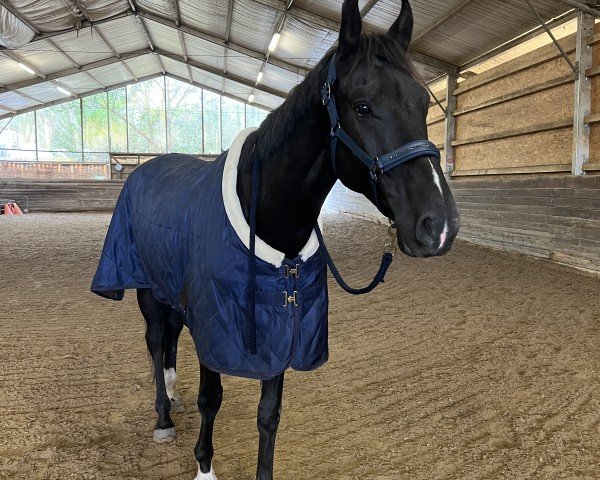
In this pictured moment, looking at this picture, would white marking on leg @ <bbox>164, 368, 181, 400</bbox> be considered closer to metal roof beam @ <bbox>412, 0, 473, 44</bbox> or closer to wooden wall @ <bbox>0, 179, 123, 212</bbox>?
metal roof beam @ <bbox>412, 0, 473, 44</bbox>

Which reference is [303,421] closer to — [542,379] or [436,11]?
[542,379]

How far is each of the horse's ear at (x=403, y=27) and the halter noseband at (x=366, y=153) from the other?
24 centimetres

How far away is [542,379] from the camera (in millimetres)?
2676

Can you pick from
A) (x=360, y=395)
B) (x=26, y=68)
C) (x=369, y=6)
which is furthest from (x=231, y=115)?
(x=360, y=395)

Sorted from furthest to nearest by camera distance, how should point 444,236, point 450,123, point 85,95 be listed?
point 85,95, point 450,123, point 444,236

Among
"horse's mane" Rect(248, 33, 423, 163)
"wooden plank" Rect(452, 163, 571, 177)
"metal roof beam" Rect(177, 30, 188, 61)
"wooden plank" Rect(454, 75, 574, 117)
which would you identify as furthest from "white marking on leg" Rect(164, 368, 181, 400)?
"metal roof beam" Rect(177, 30, 188, 61)

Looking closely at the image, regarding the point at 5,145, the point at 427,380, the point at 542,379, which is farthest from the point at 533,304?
the point at 5,145

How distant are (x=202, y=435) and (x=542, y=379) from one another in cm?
196

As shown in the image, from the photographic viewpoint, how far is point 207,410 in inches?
68.9

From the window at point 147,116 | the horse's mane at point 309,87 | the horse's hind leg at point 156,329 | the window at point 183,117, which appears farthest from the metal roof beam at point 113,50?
the horse's mane at point 309,87

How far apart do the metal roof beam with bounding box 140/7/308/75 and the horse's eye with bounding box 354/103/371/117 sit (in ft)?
41.0

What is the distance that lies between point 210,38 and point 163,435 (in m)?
12.7

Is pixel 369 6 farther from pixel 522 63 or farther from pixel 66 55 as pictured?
pixel 66 55

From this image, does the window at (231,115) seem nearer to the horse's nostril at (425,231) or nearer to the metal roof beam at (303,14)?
the metal roof beam at (303,14)
